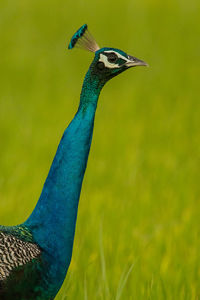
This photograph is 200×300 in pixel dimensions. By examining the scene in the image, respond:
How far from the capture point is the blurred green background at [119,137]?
4.59 meters

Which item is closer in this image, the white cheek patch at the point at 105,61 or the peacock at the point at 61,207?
the peacock at the point at 61,207

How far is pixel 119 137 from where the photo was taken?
6996mm

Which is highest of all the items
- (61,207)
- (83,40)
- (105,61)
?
(83,40)

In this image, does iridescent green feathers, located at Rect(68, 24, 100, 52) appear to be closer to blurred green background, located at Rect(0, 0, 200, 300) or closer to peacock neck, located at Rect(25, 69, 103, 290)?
peacock neck, located at Rect(25, 69, 103, 290)

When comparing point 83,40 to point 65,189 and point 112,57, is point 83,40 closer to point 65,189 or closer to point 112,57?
point 112,57

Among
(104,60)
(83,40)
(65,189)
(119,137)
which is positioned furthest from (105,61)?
(119,137)

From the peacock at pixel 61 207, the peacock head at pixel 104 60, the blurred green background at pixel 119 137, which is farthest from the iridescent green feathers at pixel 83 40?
the blurred green background at pixel 119 137

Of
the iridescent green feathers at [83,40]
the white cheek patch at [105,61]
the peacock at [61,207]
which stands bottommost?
the peacock at [61,207]

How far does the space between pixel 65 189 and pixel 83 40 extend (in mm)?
803

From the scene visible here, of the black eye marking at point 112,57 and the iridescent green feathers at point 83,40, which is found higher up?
the iridescent green feathers at point 83,40

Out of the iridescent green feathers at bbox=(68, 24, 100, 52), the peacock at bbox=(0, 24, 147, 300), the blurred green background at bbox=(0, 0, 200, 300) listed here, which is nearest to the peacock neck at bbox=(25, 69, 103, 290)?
the peacock at bbox=(0, 24, 147, 300)

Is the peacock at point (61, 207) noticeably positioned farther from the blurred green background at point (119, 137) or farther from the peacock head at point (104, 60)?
the blurred green background at point (119, 137)

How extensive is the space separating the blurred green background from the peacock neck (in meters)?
0.43

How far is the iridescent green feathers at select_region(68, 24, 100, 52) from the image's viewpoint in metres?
3.36
